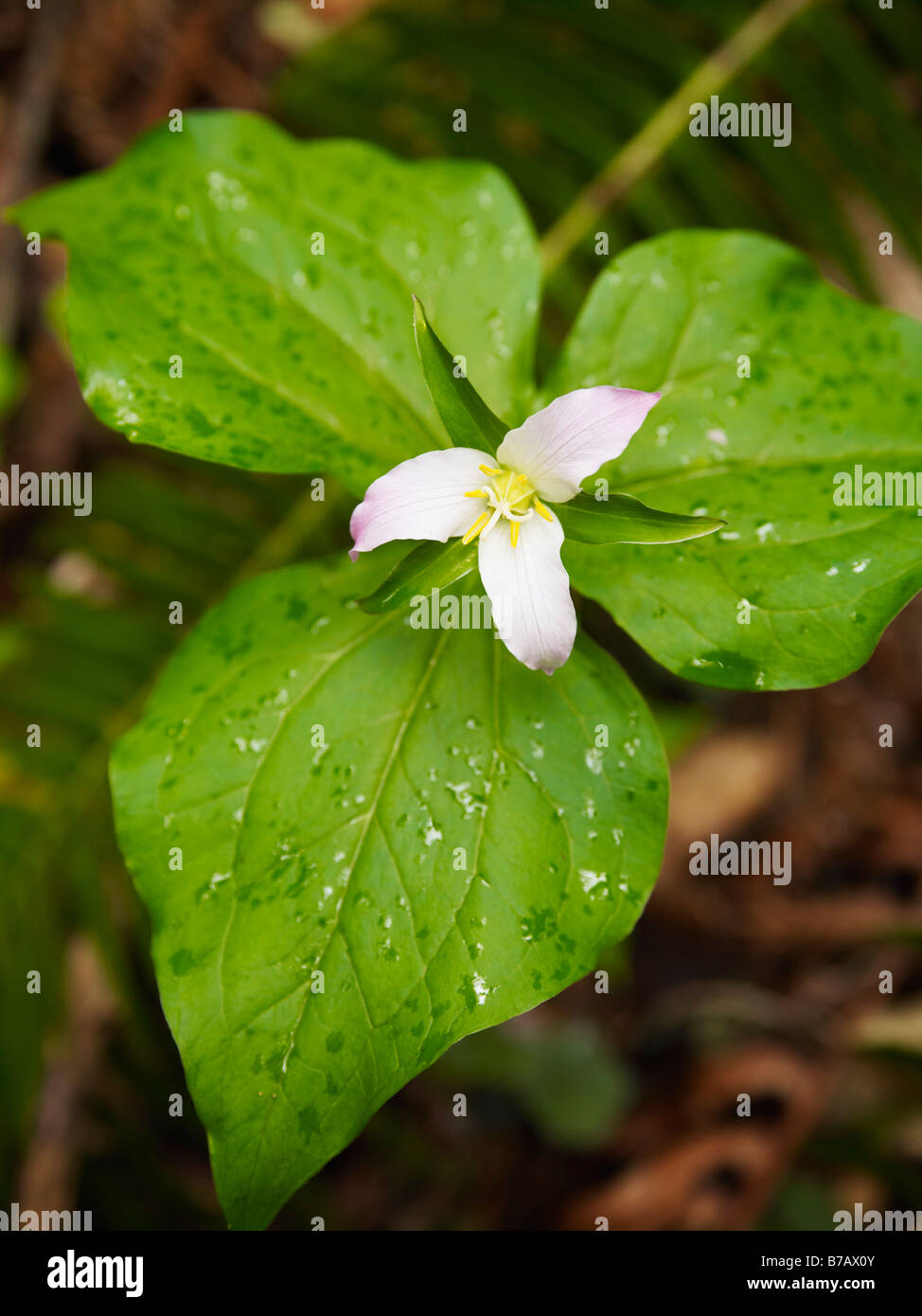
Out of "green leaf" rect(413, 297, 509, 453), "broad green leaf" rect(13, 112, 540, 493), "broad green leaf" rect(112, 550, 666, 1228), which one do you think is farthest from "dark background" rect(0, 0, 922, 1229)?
"green leaf" rect(413, 297, 509, 453)

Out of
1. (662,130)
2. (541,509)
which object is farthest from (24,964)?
(662,130)

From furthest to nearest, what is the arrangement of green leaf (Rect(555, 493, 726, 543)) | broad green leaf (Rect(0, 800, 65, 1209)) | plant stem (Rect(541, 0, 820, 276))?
plant stem (Rect(541, 0, 820, 276))
broad green leaf (Rect(0, 800, 65, 1209))
green leaf (Rect(555, 493, 726, 543))

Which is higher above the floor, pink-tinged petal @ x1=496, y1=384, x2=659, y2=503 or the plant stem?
the plant stem

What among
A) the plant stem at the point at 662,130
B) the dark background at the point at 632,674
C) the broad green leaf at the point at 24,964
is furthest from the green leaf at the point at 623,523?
the broad green leaf at the point at 24,964

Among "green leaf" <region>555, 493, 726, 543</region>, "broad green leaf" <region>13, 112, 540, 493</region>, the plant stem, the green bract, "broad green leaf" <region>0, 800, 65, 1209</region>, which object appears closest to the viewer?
"green leaf" <region>555, 493, 726, 543</region>

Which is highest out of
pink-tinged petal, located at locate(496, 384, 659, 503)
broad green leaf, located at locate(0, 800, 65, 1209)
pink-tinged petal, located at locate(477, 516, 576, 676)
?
pink-tinged petal, located at locate(496, 384, 659, 503)

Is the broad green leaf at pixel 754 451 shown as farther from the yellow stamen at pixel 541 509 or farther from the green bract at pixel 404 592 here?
the yellow stamen at pixel 541 509

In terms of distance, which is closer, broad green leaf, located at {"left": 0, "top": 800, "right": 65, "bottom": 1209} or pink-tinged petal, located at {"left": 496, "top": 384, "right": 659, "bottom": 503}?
pink-tinged petal, located at {"left": 496, "top": 384, "right": 659, "bottom": 503}

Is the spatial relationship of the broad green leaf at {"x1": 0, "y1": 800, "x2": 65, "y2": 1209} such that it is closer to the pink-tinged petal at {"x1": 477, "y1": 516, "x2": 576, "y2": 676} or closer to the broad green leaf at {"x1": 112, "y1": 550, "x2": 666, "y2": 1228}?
the broad green leaf at {"x1": 112, "y1": 550, "x2": 666, "y2": 1228}
